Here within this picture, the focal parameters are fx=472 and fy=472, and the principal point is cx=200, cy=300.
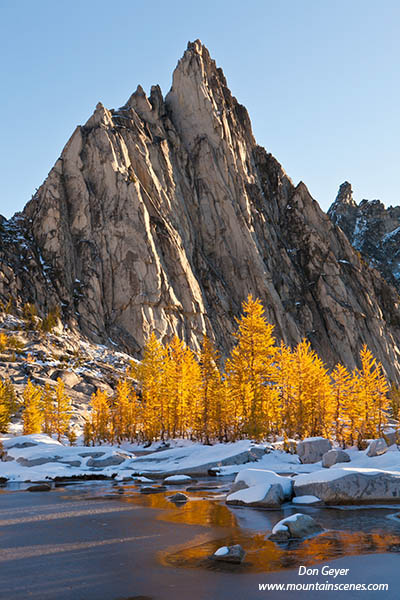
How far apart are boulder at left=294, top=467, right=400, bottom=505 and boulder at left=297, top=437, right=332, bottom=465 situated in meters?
12.1

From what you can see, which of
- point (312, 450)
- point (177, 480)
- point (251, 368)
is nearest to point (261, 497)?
point (177, 480)

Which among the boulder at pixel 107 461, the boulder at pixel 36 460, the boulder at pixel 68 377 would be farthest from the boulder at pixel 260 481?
the boulder at pixel 68 377

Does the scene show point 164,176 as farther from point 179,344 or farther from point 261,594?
point 261,594

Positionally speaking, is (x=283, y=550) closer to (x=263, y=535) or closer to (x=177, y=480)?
(x=263, y=535)

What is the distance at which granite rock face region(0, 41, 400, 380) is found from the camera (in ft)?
316

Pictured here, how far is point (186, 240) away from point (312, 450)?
8997cm

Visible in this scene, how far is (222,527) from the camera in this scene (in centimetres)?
1262

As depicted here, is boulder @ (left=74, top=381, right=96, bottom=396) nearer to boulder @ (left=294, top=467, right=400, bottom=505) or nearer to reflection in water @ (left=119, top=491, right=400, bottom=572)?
reflection in water @ (left=119, top=491, right=400, bottom=572)

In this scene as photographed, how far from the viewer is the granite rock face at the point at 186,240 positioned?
316ft

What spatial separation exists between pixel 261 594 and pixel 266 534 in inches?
181

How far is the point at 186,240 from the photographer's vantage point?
11462cm

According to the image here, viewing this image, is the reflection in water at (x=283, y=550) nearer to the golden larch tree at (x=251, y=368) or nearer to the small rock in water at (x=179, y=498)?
the small rock in water at (x=179, y=498)

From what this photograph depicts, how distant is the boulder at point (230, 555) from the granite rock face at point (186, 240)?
81.9 m

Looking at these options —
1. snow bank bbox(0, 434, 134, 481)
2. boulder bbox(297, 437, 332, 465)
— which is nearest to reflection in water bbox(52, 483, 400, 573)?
snow bank bbox(0, 434, 134, 481)
